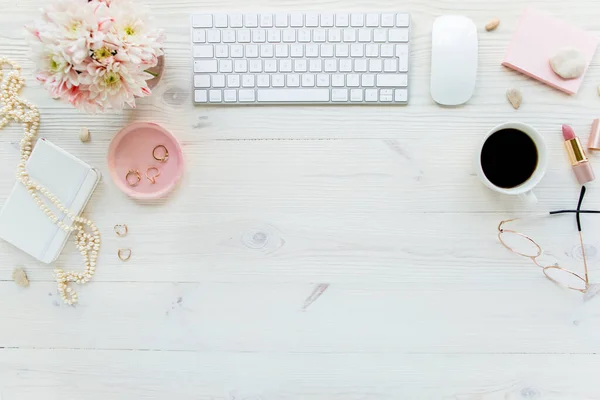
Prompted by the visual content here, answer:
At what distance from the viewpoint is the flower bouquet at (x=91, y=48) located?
566 millimetres

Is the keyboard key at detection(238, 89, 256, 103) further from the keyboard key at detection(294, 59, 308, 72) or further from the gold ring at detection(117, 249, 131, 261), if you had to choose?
the gold ring at detection(117, 249, 131, 261)

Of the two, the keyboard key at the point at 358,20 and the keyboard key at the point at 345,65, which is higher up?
the keyboard key at the point at 358,20

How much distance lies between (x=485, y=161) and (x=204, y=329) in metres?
0.49

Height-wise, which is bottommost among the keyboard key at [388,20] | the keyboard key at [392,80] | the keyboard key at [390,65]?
the keyboard key at [392,80]

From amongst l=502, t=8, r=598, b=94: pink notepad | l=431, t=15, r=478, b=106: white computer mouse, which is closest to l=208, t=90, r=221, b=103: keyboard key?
l=431, t=15, r=478, b=106: white computer mouse

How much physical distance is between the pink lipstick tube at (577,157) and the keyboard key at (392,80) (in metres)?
0.25

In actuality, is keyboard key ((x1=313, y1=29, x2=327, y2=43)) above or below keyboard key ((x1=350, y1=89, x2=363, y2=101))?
above

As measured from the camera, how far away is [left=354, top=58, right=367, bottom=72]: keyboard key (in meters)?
0.70

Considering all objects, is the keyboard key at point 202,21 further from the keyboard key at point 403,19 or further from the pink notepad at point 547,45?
the pink notepad at point 547,45

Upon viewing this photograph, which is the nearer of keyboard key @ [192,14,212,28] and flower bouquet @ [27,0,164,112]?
flower bouquet @ [27,0,164,112]

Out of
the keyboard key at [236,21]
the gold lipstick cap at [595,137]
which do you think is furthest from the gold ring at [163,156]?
the gold lipstick cap at [595,137]

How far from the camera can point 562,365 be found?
729 mm

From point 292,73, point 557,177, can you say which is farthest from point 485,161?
point 292,73

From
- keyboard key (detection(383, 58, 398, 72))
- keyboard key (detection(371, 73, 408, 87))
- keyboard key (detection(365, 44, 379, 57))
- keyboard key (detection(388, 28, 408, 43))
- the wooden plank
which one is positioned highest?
keyboard key (detection(388, 28, 408, 43))
